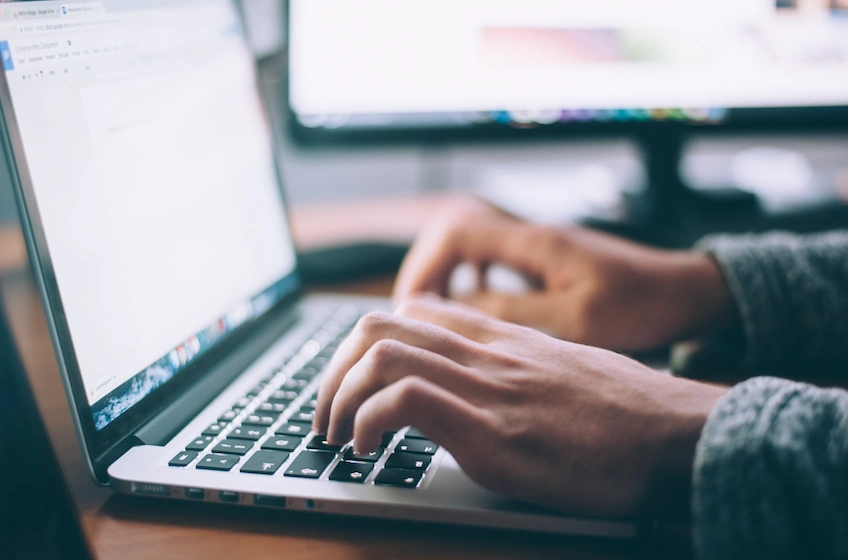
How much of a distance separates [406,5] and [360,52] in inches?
2.7

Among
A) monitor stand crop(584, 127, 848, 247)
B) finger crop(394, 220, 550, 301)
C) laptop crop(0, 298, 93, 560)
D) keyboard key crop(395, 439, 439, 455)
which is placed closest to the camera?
laptop crop(0, 298, 93, 560)

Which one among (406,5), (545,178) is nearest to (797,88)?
(545,178)

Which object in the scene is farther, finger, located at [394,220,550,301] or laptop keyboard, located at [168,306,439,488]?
finger, located at [394,220,550,301]

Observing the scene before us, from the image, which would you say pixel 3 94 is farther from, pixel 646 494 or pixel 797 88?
pixel 797 88

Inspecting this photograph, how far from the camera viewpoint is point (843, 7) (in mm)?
739

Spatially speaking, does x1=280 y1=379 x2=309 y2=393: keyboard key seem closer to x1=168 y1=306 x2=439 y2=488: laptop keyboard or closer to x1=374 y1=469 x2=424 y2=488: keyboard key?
x1=168 y1=306 x2=439 y2=488: laptop keyboard

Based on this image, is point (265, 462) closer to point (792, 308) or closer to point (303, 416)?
point (303, 416)

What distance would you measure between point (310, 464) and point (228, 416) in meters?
0.08

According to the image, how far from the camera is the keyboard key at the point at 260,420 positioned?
15.8 inches

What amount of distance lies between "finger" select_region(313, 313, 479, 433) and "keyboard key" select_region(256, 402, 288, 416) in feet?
0.18

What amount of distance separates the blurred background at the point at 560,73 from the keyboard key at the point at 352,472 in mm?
417

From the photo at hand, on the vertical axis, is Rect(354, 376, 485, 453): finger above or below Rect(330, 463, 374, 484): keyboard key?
above

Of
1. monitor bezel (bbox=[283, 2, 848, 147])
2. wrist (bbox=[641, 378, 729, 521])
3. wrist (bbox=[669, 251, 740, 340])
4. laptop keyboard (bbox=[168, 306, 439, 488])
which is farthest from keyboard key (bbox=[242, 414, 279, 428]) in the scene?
monitor bezel (bbox=[283, 2, 848, 147])

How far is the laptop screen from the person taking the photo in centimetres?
36
